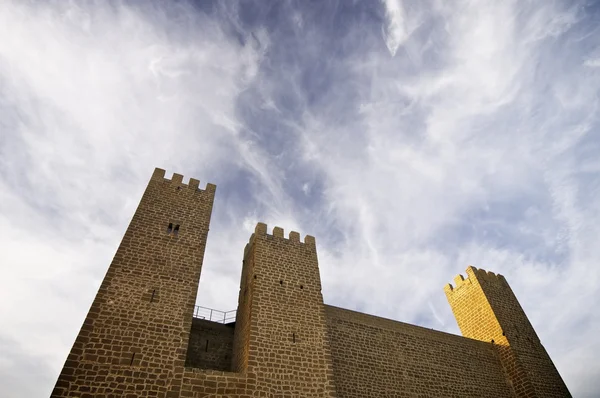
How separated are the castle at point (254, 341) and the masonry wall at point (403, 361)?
54 millimetres

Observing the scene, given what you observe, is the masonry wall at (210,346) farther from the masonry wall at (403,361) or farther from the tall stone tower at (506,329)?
the tall stone tower at (506,329)

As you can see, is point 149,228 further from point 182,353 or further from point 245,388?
point 245,388

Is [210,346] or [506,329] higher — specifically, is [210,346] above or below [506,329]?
below

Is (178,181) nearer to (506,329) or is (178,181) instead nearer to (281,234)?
(281,234)

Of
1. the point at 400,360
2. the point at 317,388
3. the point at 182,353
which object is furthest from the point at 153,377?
the point at 400,360

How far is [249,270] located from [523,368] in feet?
48.5

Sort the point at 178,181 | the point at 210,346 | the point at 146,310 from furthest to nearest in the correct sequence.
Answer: the point at 178,181, the point at 210,346, the point at 146,310

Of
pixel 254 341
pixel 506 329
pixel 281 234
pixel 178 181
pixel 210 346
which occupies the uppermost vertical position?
pixel 178 181

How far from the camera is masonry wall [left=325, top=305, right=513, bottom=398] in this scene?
14039mm

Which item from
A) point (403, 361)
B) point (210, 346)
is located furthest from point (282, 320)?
point (403, 361)

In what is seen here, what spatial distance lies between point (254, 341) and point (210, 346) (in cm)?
287

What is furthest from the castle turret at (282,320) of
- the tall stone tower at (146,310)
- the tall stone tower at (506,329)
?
the tall stone tower at (506,329)

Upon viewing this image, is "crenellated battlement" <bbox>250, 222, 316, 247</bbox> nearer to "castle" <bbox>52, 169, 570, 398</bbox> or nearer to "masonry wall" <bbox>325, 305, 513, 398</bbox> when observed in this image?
"castle" <bbox>52, 169, 570, 398</bbox>

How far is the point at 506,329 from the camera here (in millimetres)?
19438
